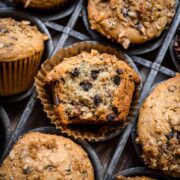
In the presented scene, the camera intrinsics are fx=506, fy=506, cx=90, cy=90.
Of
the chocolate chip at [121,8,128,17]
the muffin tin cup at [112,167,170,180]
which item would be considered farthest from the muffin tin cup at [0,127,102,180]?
the chocolate chip at [121,8,128,17]

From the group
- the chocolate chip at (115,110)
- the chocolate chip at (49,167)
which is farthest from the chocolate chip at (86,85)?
the chocolate chip at (49,167)

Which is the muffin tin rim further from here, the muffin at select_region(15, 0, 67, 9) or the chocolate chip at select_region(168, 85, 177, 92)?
the muffin at select_region(15, 0, 67, 9)

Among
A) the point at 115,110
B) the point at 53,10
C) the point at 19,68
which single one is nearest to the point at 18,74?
the point at 19,68

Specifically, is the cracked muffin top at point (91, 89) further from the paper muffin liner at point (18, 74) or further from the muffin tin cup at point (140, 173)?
the muffin tin cup at point (140, 173)

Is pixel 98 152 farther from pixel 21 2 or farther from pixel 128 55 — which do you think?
pixel 21 2

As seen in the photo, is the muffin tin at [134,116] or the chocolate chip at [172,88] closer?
the chocolate chip at [172,88]

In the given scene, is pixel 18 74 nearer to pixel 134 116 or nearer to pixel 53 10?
pixel 53 10
